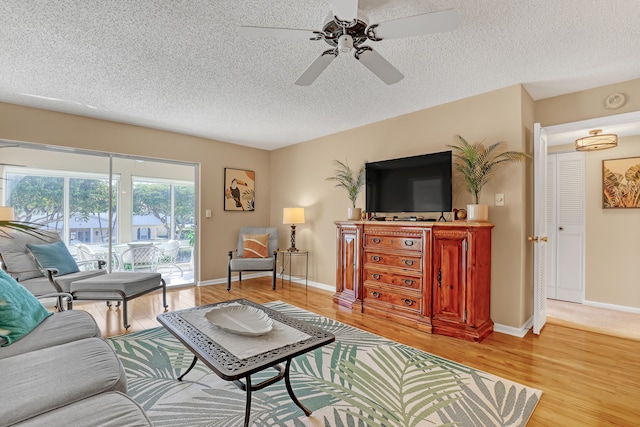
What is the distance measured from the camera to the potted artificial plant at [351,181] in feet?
13.7

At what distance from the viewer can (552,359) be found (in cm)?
255

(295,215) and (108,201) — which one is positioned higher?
(108,201)

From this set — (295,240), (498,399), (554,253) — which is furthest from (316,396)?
(554,253)

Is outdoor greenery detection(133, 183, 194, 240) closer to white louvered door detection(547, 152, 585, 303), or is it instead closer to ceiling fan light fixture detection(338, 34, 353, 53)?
ceiling fan light fixture detection(338, 34, 353, 53)

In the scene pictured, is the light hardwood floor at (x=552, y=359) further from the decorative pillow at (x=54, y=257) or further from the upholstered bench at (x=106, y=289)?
the decorative pillow at (x=54, y=257)

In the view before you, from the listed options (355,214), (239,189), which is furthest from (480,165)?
(239,189)

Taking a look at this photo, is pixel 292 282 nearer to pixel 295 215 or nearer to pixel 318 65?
pixel 295 215

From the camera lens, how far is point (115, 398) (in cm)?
127

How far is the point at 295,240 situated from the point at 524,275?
11.8ft

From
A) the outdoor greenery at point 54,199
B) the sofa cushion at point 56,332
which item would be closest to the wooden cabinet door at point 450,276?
the sofa cushion at point 56,332

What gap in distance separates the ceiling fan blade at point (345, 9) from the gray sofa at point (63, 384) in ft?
6.83

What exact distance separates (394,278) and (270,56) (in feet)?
8.57

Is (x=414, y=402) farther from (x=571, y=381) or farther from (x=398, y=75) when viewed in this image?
(x=398, y=75)

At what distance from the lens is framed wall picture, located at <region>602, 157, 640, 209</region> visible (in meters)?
3.80
